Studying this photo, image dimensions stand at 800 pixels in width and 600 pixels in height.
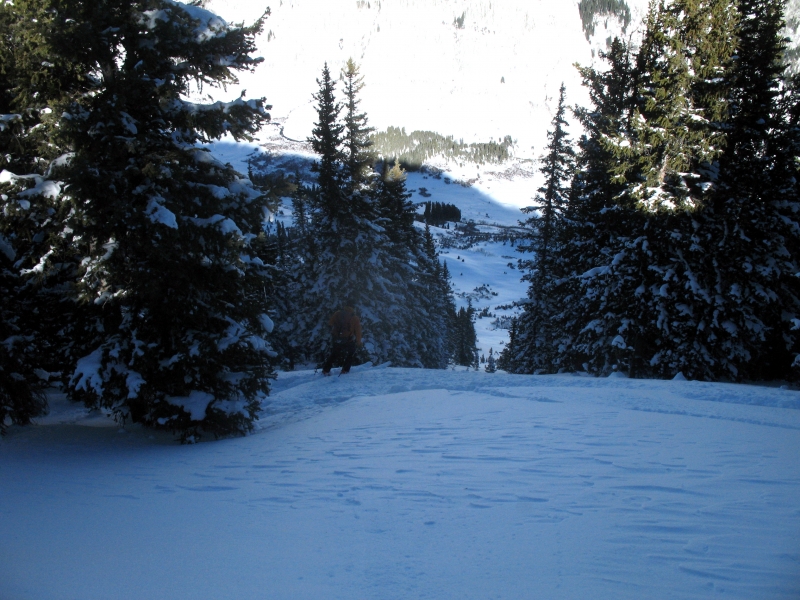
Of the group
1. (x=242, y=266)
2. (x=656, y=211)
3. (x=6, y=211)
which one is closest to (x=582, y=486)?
(x=242, y=266)

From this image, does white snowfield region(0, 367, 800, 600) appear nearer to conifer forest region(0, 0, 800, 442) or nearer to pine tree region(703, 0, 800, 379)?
conifer forest region(0, 0, 800, 442)

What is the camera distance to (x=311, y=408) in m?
10.8

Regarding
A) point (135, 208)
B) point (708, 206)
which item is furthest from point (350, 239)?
point (135, 208)

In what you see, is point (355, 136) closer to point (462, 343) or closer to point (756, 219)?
point (756, 219)

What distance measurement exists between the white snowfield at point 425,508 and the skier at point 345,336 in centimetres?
529

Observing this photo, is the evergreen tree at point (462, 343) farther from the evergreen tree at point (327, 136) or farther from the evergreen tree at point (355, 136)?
the evergreen tree at point (327, 136)

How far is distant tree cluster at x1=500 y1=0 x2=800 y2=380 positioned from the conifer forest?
0.07 m

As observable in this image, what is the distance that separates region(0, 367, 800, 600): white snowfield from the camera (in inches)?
131

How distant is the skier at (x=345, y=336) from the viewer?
44.5 ft

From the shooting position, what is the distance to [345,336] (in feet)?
45.0

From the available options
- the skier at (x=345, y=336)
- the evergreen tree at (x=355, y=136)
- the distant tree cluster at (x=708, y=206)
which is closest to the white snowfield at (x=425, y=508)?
the skier at (x=345, y=336)

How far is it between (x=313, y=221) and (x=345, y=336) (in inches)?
448

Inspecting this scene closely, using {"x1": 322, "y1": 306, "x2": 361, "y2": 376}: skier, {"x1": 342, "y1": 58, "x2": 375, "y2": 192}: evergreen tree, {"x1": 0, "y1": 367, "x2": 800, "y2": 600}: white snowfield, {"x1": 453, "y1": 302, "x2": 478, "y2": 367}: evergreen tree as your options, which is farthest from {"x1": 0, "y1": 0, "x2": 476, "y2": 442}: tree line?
{"x1": 453, "y1": 302, "x2": 478, "y2": 367}: evergreen tree

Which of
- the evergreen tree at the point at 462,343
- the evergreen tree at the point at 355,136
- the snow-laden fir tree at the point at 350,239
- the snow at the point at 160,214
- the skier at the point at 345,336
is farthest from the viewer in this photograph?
the evergreen tree at the point at 462,343
